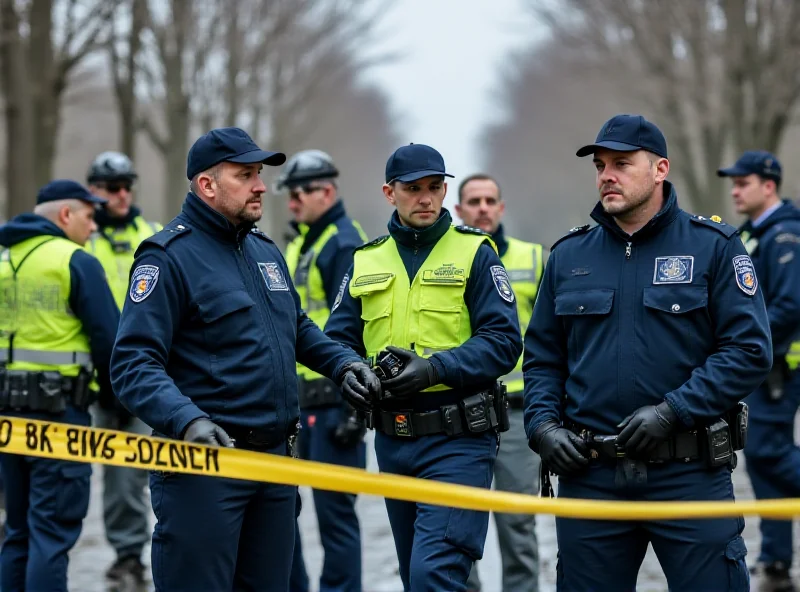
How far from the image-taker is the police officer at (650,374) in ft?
15.1

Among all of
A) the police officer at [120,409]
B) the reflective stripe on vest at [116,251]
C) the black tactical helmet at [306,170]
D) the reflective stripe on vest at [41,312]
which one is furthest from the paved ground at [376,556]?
the black tactical helmet at [306,170]

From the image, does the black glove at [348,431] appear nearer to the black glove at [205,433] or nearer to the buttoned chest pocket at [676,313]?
the black glove at [205,433]

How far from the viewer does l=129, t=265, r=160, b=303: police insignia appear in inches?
192

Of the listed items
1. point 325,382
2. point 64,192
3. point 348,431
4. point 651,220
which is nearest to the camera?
point 651,220

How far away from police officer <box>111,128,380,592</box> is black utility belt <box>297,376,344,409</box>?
1.90 metres

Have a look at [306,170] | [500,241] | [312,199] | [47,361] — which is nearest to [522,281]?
[500,241]

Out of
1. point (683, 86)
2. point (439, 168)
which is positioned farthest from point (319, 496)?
point (683, 86)

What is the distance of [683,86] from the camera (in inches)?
886

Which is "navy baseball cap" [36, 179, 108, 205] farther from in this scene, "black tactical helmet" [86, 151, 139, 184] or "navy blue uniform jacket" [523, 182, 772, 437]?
"navy blue uniform jacket" [523, 182, 772, 437]

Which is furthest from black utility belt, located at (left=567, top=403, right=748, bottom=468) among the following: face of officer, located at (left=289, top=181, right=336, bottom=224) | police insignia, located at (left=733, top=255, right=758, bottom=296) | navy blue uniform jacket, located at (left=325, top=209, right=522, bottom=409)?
face of officer, located at (left=289, top=181, right=336, bottom=224)

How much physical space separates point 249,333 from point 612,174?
61.4 inches

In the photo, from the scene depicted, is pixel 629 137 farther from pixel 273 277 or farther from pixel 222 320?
pixel 222 320

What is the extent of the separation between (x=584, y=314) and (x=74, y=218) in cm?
369

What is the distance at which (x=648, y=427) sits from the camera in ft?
14.9
